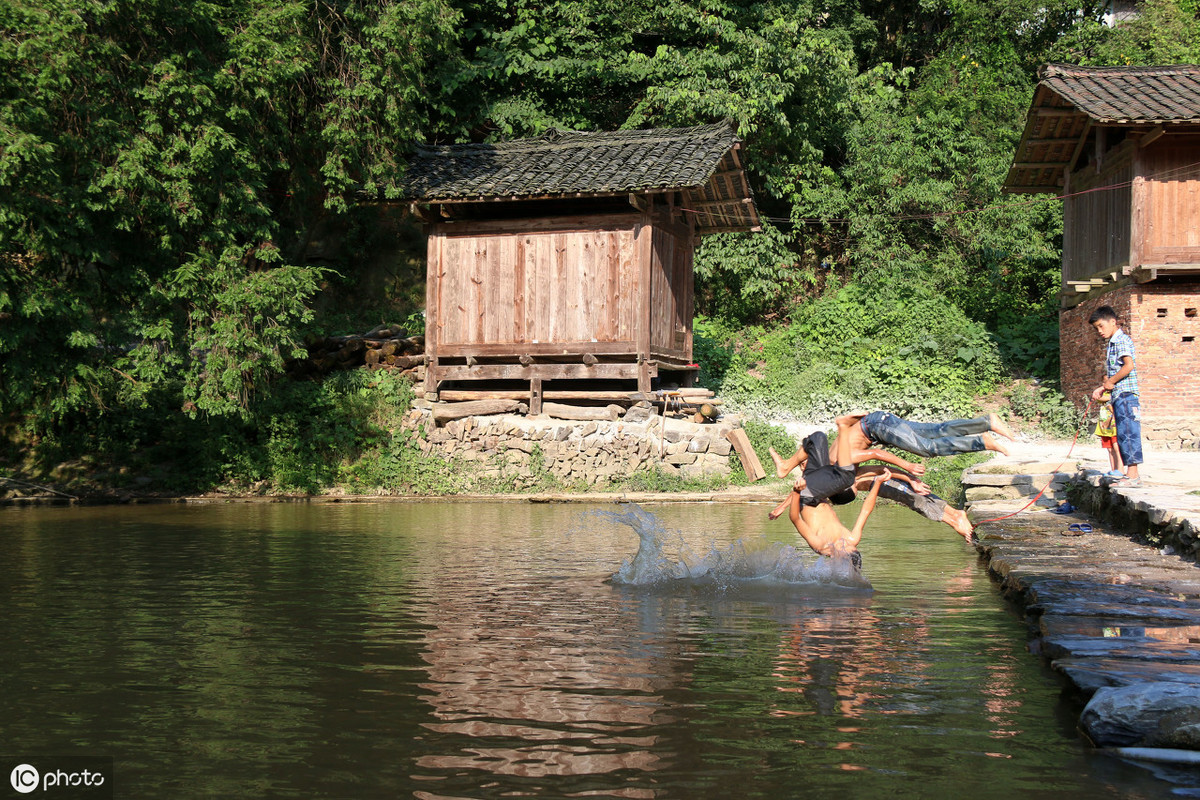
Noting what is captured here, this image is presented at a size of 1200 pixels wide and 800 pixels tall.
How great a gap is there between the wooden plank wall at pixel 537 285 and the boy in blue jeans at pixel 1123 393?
922 centimetres

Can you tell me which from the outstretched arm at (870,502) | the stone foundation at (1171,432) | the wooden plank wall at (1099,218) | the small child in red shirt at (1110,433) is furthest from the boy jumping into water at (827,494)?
the wooden plank wall at (1099,218)

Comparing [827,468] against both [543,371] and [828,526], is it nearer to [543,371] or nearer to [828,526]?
[828,526]

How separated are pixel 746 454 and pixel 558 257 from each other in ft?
16.3

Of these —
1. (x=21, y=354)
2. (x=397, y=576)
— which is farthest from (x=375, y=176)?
(x=397, y=576)

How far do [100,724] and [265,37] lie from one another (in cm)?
1398

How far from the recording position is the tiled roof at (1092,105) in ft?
59.5

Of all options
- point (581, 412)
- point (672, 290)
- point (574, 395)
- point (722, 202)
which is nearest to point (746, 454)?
point (581, 412)

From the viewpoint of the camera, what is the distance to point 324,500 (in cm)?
1750

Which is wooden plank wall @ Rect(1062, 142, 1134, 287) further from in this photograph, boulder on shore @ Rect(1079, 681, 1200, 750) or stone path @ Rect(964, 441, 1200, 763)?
boulder on shore @ Rect(1079, 681, 1200, 750)

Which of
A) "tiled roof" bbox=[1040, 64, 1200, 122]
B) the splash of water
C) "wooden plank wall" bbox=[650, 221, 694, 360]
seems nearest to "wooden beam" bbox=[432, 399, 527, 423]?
"wooden plank wall" bbox=[650, 221, 694, 360]

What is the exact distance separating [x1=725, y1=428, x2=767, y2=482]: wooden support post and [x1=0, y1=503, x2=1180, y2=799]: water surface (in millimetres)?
7372

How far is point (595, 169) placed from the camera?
18.8 m

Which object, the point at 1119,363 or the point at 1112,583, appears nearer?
the point at 1112,583

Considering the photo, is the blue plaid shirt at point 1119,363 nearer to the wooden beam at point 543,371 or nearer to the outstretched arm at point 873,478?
the outstretched arm at point 873,478
